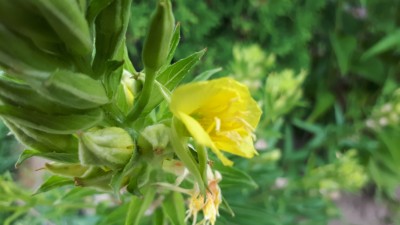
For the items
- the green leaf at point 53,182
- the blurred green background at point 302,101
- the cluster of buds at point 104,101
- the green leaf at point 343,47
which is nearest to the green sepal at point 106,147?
the cluster of buds at point 104,101

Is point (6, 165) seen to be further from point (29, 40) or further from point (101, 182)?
point (29, 40)

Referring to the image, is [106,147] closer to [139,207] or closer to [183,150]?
[183,150]

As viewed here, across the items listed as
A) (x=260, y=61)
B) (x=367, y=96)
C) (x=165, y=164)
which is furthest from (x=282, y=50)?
(x=165, y=164)

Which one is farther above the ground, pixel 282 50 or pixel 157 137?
pixel 157 137

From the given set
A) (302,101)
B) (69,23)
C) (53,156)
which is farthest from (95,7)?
(302,101)

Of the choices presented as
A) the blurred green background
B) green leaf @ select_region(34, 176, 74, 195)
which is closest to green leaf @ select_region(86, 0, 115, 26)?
green leaf @ select_region(34, 176, 74, 195)

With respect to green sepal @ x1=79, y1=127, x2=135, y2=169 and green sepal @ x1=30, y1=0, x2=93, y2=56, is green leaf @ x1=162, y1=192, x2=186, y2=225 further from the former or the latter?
green sepal @ x1=30, y1=0, x2=93, y2=56

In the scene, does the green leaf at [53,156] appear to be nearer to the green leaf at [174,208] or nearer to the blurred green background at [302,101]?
the green leaf at [174,208]
